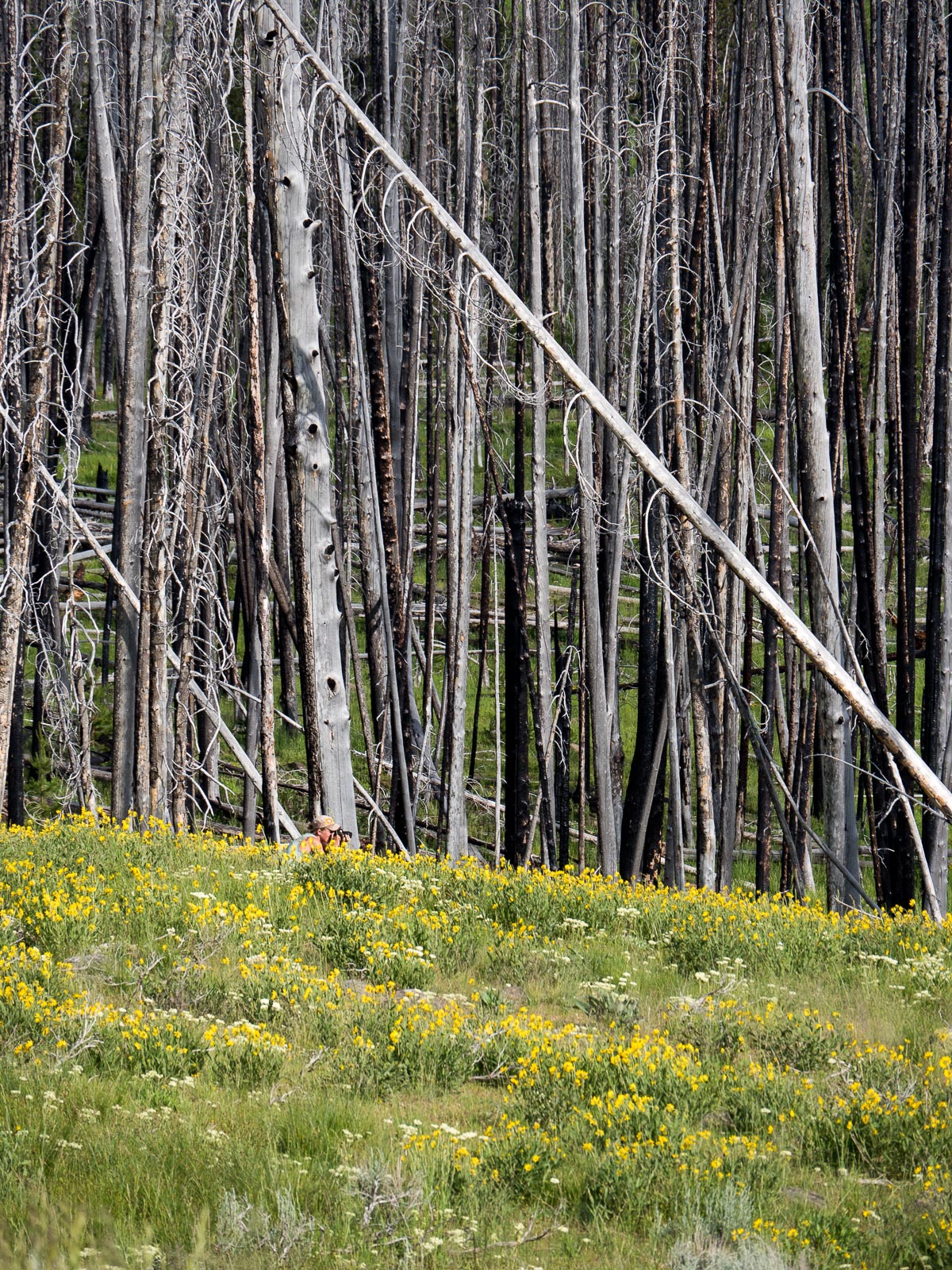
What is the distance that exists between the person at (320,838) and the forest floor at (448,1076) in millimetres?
641

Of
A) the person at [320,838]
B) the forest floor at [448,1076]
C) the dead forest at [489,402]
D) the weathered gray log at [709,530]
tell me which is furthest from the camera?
the dead forest at [489,402]

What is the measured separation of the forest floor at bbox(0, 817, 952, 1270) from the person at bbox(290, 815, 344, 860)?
64 centimetres

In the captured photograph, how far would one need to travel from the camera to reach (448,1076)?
4336mm

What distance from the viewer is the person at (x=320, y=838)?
7258 mm

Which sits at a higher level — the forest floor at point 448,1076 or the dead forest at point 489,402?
the dead forest at point 489,402

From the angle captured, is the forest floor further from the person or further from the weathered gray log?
the weathered gray log

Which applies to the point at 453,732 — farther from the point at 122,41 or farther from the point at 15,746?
the point at 122,41

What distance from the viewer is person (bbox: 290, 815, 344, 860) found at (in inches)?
286

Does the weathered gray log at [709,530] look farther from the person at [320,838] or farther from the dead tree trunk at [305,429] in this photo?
the person at [320,838]

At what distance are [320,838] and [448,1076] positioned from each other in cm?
319

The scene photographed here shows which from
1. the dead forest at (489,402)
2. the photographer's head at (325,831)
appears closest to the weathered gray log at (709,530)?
the dead forest at (489,402)

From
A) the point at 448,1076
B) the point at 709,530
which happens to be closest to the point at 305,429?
the point at 709,530

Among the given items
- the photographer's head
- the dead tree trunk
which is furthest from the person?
the dead tree trunk

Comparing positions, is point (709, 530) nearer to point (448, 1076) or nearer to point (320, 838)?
point (448, 1076)
